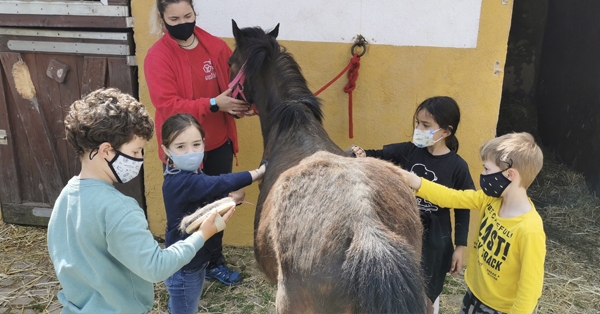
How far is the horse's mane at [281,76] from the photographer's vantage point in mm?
2633

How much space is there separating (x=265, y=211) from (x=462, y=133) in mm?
2226

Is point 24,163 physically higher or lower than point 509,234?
lower

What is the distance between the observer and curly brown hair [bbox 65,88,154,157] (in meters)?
1.57

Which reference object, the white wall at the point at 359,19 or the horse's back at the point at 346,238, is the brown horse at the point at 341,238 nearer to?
the horse's back at the point at 346,238

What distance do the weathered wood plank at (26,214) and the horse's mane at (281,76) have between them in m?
3.02

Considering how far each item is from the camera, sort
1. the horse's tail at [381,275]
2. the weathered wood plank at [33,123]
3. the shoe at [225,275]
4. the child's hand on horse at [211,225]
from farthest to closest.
Result: the weathered wood plank at [33,123]
the shoe at [225,275]
the child's hand on horse at [211,225]
the horse's tail at [381,275]

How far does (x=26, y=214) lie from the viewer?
15.0 ft

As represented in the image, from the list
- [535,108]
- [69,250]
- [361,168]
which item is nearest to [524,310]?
[361,168]

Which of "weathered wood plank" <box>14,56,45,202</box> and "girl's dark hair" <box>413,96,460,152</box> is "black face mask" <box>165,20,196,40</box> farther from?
"weathered wood plank" <box>14,56,45,202</box>

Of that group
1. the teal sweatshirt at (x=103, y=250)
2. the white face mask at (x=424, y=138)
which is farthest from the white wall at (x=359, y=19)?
the teal sweatshirt at (x=103, y=250)

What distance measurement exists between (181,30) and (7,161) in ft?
9.49

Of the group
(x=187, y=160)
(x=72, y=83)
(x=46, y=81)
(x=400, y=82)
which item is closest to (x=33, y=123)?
(x=46, y=81)

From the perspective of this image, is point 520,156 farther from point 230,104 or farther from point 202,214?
point 230,104

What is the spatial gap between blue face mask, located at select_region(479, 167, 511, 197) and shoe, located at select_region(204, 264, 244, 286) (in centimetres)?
236
